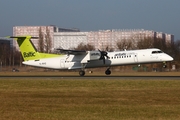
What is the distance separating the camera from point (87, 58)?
51.6 meters

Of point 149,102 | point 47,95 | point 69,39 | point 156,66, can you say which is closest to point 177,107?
point 149,102

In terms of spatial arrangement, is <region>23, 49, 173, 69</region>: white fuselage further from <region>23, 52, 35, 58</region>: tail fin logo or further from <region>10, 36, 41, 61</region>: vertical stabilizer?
<region>23, 52, 35, 58</region>: tail fin logo

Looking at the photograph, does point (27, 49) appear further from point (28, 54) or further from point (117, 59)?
point (117, 59)

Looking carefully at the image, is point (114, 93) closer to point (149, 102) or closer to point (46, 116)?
point (149, 102)

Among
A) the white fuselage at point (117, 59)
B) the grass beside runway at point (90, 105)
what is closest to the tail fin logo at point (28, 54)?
the white fuselage at point (117, 59)

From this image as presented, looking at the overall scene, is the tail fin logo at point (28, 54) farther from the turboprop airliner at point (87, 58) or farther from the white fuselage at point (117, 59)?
the white fuselage at point (117, 59)

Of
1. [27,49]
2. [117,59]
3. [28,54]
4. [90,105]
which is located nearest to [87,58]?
[117,59]

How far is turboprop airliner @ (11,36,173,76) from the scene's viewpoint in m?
50.4

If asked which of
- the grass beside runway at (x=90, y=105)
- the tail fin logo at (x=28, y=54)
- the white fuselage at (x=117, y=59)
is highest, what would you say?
the tail fin logo at (x=28, y=54)

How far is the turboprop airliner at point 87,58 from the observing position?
5041cm

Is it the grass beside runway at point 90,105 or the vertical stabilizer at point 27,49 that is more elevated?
the vertical stabilizer at point 27,49

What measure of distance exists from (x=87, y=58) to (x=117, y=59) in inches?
145

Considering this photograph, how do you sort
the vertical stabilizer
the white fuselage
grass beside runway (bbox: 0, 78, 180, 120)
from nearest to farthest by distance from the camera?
grass beside runway (bbox: 0, 78, 180, 120)
the white fuselage
the vertical stabilizer

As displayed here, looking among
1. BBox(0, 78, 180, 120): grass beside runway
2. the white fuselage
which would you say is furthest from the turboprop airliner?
BBox(0, 78, 180, 120): grass beside runway
